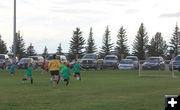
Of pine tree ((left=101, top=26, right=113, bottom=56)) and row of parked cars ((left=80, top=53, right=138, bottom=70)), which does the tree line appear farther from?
row of parked cars ((left=80, top=53, right=138, bottom=70))

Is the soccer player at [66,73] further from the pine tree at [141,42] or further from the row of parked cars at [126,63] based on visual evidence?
the pine tree at [141,42]

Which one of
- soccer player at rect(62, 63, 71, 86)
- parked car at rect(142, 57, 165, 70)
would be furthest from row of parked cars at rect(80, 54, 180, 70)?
soccer player at rect(62, 63, 71, 86)

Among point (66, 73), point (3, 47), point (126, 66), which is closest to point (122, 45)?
point (3, 47)

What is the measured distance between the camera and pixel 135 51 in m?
101

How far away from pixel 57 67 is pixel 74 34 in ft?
282

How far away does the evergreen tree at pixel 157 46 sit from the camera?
100988 mm

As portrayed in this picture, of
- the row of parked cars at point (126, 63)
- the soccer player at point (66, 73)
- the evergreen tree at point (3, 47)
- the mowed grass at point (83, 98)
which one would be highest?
the evergreen tree at point (3, 47)

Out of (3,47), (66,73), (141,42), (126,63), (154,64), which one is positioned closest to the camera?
(66,73)

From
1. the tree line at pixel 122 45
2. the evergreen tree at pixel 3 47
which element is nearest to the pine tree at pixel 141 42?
the tree line at pixel 122 45

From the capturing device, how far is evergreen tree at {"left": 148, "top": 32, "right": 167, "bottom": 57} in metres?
101

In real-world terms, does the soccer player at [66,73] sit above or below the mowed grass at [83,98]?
above

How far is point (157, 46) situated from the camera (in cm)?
10431

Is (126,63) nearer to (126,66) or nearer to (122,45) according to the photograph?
(126,66)

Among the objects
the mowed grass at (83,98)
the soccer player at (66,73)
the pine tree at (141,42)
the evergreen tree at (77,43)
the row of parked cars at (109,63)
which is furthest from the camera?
the evergreen tree at (77,43)
